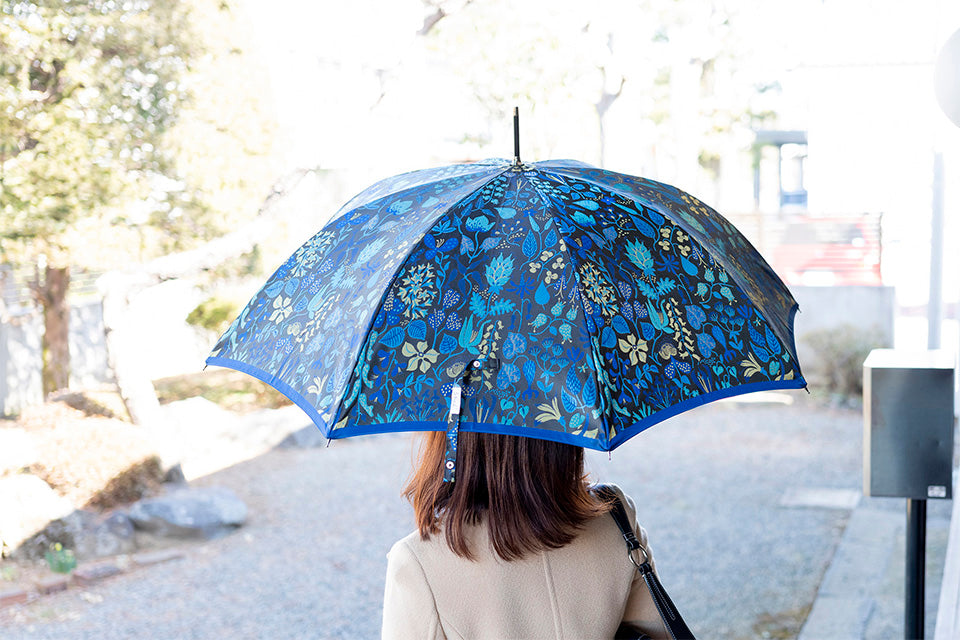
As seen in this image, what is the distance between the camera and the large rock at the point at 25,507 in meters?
4.54

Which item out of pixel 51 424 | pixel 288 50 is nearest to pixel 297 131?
pixel 288 50

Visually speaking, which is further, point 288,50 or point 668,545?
point 288,50

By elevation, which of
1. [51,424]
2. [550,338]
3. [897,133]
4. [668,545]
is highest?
[897,133]

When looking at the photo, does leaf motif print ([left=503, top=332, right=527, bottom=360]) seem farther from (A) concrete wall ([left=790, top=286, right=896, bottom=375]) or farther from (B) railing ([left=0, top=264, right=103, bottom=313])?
(A) concrete wall ([left=790, top=286, right=896, bottom=375])

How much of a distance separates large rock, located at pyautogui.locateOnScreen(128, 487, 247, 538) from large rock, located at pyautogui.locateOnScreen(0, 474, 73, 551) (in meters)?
0.40

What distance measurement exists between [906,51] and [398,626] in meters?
5.39

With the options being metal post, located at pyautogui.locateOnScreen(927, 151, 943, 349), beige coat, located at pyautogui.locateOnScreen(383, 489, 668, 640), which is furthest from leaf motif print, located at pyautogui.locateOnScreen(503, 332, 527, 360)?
metal post, located at pyautogui.locateOnScreen(927, 151, 943, 349)

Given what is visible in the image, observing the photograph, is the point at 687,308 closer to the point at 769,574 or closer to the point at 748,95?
the point at 769,574

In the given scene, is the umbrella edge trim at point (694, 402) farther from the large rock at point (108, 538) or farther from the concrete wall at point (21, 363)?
the concrete wall at point (21, 363)

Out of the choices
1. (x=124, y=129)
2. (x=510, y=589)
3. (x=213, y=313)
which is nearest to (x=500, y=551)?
(x=510, y=589)

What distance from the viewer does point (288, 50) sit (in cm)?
757

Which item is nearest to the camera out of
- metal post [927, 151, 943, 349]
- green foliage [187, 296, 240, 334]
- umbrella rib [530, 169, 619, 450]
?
umbrella rib [530, 169, 619, 450]

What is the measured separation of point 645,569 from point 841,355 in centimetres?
845

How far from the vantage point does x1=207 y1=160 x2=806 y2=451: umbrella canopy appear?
1.14 metres
